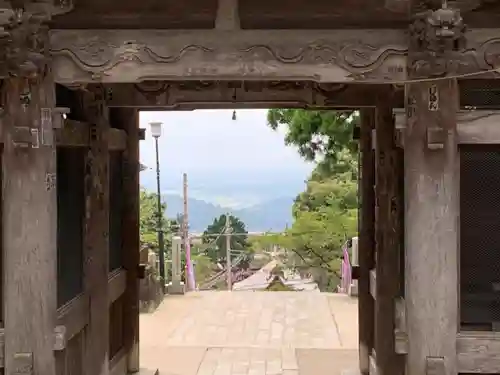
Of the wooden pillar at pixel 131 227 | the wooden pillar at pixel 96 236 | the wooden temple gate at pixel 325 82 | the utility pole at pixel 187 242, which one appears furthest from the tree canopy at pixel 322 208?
the wooden temple gate at pixel 325 82

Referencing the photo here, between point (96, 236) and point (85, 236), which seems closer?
point (85, 236)

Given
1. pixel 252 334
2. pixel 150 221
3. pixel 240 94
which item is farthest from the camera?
pixel 150 221

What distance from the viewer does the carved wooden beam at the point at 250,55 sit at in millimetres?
4355

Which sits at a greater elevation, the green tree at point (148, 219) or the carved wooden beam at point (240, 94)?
the carved wooden beam at point (240, 94)

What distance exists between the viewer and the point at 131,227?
712cm

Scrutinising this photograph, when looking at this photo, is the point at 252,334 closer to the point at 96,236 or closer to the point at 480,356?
the point at 96,236

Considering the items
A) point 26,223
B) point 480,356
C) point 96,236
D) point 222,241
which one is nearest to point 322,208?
point 222,241

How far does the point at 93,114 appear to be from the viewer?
574 centimetres

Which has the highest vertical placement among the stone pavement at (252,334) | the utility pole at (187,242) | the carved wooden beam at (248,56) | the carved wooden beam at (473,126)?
the carved wooden beam at (248,56)

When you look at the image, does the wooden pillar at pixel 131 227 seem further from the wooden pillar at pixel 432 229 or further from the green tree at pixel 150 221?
the green tree at pixel 150 221

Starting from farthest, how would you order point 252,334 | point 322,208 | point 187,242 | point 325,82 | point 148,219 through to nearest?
point 148,219, point 322,208, point 187,242, point 252,334, point 325,82

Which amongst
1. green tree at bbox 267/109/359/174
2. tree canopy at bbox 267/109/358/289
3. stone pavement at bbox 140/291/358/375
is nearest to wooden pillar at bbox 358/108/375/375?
stone pavement at bbox 140/291/358/375

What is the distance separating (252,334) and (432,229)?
221 inches

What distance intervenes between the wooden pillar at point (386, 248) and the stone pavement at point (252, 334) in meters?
1.64
